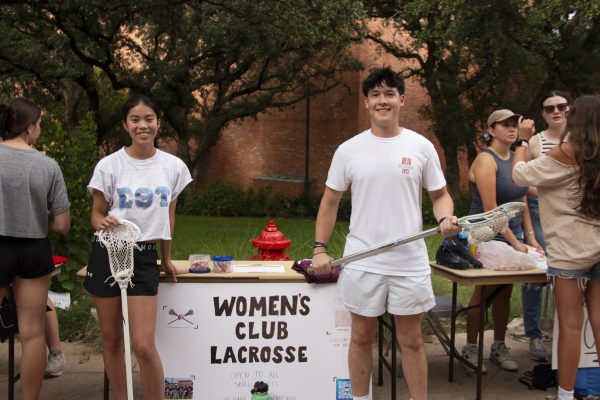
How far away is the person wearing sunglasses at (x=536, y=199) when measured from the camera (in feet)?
13.5

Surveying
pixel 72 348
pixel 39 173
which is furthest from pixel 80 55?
pixel 39 173

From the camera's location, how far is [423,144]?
2.88 m

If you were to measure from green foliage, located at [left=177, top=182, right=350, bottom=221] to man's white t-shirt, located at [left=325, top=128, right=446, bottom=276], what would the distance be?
17027 mm

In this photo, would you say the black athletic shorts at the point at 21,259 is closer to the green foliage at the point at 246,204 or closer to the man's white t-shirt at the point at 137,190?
the man's white t-shirt at the point at 137,190

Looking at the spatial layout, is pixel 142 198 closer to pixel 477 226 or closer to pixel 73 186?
pixel 477 226

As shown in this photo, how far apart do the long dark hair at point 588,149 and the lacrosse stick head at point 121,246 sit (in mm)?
2341

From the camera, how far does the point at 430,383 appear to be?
404 centimetres

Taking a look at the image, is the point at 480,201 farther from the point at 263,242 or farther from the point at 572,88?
the point at 572,88

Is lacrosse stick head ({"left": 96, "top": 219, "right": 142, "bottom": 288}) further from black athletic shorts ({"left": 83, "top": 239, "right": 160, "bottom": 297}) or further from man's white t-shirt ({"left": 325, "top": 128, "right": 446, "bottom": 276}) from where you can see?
man's white t-shirt ({"left": 325, "top": 128, "right": 446, "bottom": 276})

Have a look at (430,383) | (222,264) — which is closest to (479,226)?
(222,264)

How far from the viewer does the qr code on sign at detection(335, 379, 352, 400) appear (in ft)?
11.4

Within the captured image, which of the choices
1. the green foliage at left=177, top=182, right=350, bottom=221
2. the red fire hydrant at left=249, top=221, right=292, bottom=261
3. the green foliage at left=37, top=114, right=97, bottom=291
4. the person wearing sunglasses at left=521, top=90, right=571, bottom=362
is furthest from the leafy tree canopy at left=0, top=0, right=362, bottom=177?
the red fire hydrant at left=249, top=221, right=292, bottom=261

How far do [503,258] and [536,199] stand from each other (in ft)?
3.56

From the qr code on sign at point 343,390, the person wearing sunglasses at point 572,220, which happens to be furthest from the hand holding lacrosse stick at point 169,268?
the person wearing sunglasses at point 572,220
